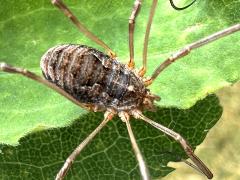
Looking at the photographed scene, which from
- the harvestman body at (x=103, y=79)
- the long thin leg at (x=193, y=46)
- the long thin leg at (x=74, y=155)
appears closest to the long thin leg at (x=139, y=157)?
the harvestman body at (x=103, y=79)

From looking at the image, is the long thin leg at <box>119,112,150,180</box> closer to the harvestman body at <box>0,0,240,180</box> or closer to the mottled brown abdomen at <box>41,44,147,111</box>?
the harvestman body at <box>0,0,240,180</box>

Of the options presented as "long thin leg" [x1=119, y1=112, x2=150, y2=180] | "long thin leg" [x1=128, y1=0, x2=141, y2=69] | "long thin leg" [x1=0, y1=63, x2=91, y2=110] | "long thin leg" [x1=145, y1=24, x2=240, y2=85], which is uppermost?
"long thin leg" [x1=128, y1=0, x2=141, y2=69]

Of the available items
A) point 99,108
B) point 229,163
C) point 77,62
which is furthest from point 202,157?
point 77,62

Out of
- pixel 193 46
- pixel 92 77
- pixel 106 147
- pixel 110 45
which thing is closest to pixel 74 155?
pixel 106 147

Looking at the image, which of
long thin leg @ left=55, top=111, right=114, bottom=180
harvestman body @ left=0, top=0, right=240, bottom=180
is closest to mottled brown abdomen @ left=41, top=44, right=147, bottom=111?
harvestman body @ left=0, top=0, right=240, bottom=180

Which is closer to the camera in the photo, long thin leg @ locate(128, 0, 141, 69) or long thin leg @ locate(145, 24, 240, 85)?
long thin leg @ locate(145, 24, 240, 85)

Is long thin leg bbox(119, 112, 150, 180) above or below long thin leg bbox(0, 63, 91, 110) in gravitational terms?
below
